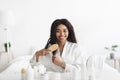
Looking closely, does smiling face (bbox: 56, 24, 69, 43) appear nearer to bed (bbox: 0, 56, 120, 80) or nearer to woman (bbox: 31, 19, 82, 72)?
woman (bbox: 31, 19, 82, 72)

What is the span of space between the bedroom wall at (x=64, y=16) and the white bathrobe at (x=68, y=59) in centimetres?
122

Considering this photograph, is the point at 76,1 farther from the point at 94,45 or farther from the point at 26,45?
the point at 26,45

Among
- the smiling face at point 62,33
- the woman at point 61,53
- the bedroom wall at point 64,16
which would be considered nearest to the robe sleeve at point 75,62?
the woman at point 61,53

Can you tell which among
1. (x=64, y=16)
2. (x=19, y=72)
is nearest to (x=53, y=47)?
(x=19, y=72)

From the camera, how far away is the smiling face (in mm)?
1536

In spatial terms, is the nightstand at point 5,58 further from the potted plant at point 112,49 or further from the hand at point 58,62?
the hand at point 58,62

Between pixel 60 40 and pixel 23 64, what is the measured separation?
0.94 metres

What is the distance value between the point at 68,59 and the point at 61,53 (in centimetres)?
6

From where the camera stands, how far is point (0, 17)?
2887 mm

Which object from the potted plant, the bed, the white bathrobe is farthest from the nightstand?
the white bathrobe

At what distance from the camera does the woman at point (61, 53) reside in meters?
1.53

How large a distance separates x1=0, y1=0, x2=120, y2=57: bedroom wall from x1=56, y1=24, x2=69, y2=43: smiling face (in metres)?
1.24

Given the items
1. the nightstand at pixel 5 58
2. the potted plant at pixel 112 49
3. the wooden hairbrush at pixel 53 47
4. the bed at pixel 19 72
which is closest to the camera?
the wooden hairbrush at pixel 53 47

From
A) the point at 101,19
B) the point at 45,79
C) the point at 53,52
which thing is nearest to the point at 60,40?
the point at 53,52
